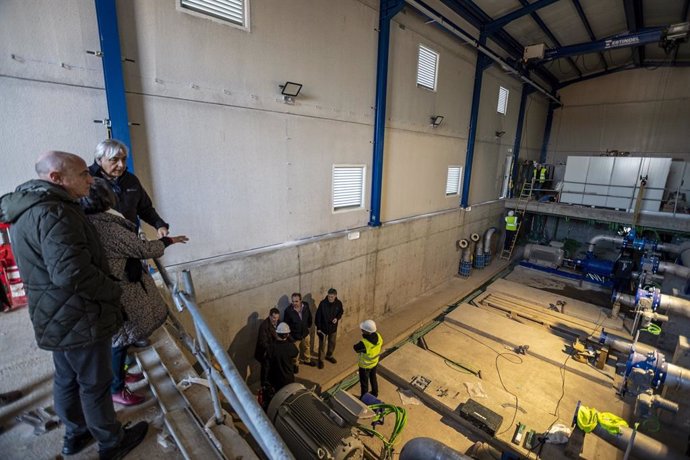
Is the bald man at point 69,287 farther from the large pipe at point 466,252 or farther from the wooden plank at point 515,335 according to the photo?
the large pipe at point 466,252

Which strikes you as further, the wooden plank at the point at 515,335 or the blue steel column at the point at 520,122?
the blue steel column at the point at 520,122

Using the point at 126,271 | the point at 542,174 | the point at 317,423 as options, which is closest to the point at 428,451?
the point at 317,423

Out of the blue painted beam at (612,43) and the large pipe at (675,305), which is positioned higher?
the blue painted beam at (612,43)

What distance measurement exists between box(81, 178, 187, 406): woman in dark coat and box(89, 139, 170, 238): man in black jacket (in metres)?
0.56

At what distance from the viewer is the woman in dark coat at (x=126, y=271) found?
79.2 inches

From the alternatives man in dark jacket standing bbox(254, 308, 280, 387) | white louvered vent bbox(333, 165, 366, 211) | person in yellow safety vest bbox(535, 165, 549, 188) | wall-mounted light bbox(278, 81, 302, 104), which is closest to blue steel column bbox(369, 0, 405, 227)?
white louvered vent bbox(333, 165, 366, 211)

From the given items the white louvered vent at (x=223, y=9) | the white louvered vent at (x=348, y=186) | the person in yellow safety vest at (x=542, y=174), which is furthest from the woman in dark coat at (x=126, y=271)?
the person in yellow safety vest at (x=542, y=174)

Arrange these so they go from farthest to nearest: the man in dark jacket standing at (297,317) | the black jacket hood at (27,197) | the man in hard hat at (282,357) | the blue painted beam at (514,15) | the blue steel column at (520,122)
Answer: the blue steel column at (520,122) < the blue painted beam at (514,15) < the man in dark jacket standing at (297,317) < the man in hard hat at (282,357) < the black jacket hood at (27,197)

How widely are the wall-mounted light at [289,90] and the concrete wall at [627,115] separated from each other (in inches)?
638

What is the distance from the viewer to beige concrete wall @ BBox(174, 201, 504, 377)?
500cm

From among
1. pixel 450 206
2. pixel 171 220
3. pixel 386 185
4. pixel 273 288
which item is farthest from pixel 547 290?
pixel 171 220

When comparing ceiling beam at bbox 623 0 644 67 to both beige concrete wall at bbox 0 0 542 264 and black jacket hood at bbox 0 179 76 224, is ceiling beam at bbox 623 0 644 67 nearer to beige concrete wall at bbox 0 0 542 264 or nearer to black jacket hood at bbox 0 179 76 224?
beige concrete wall at bbox 0 0 542 264

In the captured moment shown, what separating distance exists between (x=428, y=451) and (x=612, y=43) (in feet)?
43.7

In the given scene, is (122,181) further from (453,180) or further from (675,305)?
(453,180)
